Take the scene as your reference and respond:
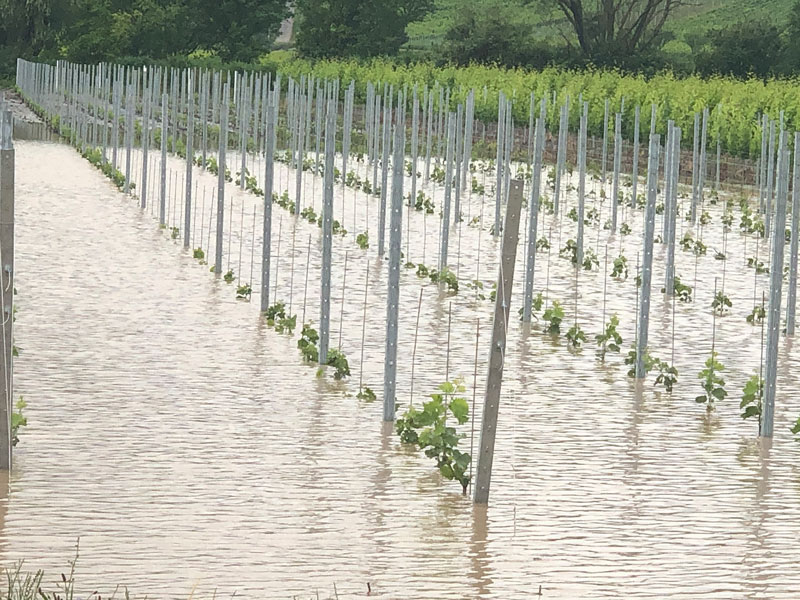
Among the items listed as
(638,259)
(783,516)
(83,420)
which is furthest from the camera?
(638,259)

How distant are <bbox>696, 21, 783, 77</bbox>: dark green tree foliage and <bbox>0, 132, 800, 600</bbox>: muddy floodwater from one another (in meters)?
54.1

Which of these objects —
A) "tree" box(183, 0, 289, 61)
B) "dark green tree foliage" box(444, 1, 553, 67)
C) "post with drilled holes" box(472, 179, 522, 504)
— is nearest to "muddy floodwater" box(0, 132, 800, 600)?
"post with drilled holes" box(472, 179, 522, 504)

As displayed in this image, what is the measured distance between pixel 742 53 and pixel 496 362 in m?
64.6

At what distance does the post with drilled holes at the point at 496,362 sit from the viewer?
355 inches

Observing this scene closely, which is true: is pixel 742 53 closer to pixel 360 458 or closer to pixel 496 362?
pixel 360 458

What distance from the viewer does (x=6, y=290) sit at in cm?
952

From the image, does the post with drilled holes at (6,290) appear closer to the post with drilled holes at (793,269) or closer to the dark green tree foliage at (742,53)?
the post with drilled holes at (793,269)

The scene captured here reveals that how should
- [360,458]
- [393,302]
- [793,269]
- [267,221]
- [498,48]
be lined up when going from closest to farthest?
1. [360,458]
2. [393,302]
3. [793,269]
4. [267,221]
5. [498,48]

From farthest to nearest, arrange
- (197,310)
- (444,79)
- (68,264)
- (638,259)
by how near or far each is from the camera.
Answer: (444,79)
(638,259)
(68,264)
(197,310)

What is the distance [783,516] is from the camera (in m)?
9.16

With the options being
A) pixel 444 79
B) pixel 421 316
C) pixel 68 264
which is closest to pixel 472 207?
pixel 68 264

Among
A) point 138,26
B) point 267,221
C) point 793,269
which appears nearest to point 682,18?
point 138,26

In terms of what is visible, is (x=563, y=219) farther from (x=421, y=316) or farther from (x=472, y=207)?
(x=421, y=316)

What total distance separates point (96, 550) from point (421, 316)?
28.6 ft
